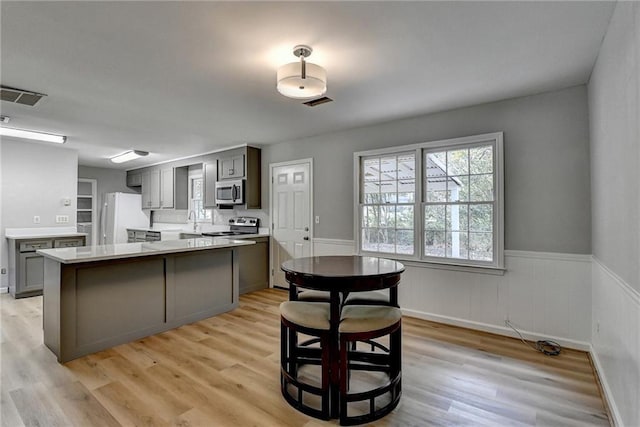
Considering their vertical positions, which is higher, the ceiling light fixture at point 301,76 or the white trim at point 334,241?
the ceiling light fixture at point 301,76

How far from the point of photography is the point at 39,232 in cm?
512

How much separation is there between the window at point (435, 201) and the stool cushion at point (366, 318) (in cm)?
175

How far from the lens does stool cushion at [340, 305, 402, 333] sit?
1885 mm

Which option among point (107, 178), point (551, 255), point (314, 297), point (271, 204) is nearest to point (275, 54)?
point (314, 297)

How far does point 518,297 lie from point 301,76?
289 centimetres

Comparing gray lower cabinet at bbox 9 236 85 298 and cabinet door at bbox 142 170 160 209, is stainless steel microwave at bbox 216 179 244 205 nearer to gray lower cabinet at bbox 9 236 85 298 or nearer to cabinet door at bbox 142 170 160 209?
cabinet door at bbox 142 170 160 209

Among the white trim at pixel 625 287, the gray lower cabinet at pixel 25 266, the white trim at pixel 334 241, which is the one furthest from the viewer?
the gray lower cabinet at pixel 25 266

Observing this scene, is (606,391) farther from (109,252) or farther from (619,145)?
(109,252)

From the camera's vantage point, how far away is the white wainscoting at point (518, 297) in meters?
2.88

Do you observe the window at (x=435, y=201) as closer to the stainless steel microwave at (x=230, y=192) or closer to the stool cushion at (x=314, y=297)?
the stool cushion at (x=314, y=297)

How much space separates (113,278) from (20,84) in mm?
1860

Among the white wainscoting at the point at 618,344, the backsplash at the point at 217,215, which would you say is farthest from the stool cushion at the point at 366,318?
the backsplash at the point at 217,215

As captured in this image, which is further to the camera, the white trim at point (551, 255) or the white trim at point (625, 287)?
the white trim at point (551, 255)

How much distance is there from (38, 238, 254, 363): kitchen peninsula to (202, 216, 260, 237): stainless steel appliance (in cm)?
157
